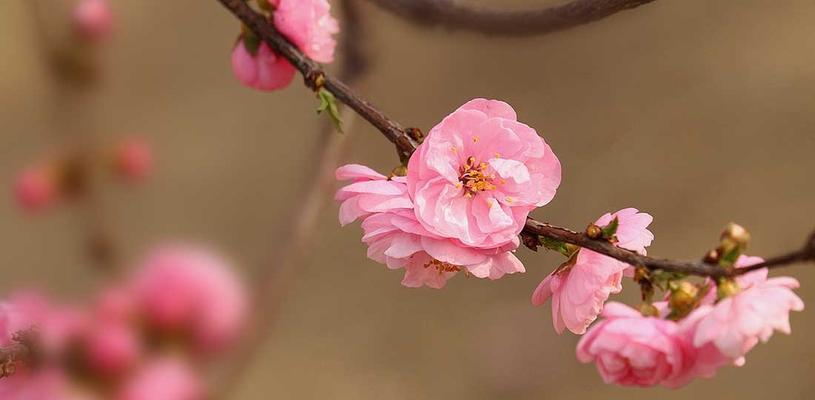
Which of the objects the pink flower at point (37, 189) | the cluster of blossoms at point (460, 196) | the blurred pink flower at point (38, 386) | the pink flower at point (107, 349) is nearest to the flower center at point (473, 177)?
the cluster of blossoms at point (460, 196)

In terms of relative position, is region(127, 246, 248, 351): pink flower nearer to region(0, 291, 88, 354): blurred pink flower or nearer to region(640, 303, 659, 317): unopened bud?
region(0, 291, 88, 354): blurred pink flower

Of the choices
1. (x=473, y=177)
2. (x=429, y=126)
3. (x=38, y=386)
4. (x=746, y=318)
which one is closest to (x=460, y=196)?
(x=473, y=177)

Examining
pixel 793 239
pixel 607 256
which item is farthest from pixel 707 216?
pixel 607 256

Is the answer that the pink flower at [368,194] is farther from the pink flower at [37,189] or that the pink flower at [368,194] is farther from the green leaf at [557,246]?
the pink flower at [37,189]

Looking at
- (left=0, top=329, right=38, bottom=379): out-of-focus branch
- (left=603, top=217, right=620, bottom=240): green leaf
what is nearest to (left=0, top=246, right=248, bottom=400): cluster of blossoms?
(left=0, top=329, right=38, bottom=379): out-of-focus branch

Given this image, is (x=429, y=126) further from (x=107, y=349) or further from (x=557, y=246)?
(x=557, y=246)

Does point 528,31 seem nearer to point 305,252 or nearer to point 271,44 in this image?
point 271,44
